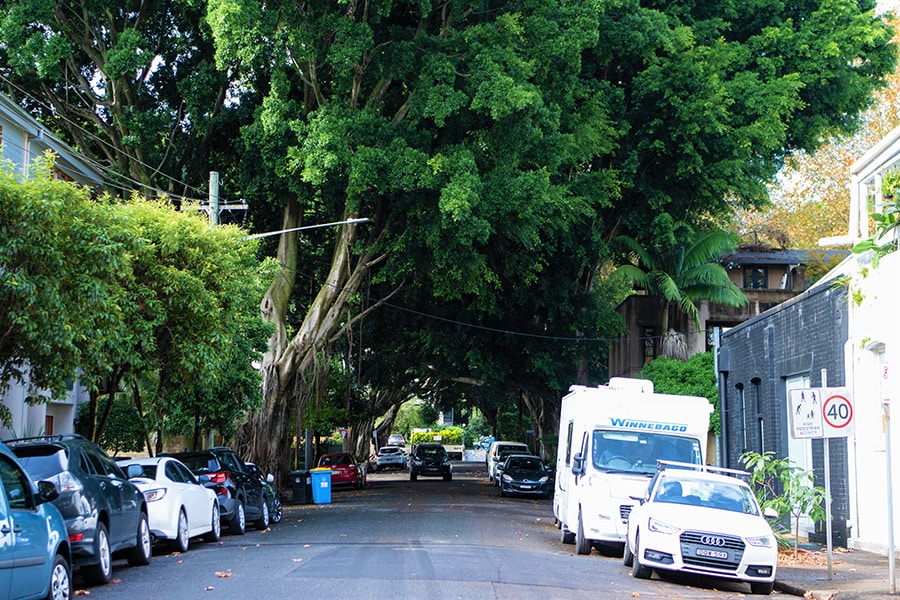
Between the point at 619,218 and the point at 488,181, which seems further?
the point at 619,218

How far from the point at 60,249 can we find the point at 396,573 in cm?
687

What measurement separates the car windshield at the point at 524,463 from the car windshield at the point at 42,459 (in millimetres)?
27116

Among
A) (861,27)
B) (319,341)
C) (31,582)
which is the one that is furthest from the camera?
(861,27)

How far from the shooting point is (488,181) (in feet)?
88.3

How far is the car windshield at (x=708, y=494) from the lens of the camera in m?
15.7

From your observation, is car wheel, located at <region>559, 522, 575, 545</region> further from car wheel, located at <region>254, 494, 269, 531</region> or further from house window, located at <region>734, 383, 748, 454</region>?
house window, located at <region>734, 383, 748, 454</region>

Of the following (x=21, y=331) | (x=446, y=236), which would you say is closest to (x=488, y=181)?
(x=446, y=236)

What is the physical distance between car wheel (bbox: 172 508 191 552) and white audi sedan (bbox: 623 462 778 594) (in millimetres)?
7078

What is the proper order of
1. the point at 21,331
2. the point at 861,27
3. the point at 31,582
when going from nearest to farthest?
1. the point at 31,582
2. the point at 21,331
3. the point at 861,27

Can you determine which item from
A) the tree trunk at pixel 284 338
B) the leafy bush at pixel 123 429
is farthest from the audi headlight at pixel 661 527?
the leafy bush at pixel 123 429

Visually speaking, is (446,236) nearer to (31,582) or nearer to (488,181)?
(488,181)

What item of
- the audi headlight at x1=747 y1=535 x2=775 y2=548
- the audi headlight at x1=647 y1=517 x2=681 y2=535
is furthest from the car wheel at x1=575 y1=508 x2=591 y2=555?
the audi headlight at x1=747 y1=535 x2=775 y2=548

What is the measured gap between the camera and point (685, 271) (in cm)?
3809

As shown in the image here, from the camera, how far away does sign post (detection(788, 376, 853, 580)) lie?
47.8 feet
